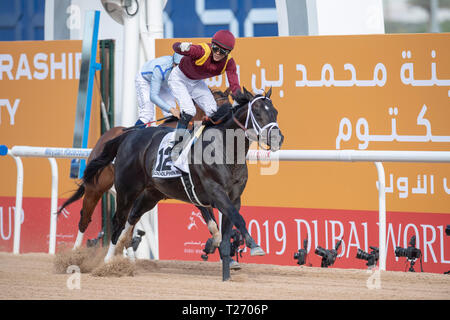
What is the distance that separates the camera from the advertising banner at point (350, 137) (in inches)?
235

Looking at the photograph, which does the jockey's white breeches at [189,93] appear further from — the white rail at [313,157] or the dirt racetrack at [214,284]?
the dirt racetrack at [214,284]

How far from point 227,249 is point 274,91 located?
1.75 metres

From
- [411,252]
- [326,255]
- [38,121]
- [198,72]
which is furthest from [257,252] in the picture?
[38,121]

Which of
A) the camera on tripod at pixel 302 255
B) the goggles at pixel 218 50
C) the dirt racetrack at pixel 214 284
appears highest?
the goggles at pixel 218 50

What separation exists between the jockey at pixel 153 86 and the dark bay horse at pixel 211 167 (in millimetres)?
424

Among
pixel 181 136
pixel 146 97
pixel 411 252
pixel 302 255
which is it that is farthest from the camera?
pixel 146 97

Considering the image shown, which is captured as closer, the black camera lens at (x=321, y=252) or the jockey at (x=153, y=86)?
the black camera lens at (x=321, y=252)

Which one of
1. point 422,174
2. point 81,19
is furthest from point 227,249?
point 81,19

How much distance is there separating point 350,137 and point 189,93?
1426 mm

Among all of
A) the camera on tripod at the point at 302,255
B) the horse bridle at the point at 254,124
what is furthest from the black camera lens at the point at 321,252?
the horse bridle at the point at 254,124

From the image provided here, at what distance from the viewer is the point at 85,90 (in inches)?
273

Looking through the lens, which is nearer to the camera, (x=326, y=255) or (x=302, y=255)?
(x=326, y=255)

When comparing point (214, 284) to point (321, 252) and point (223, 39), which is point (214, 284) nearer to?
point (321, 252)
